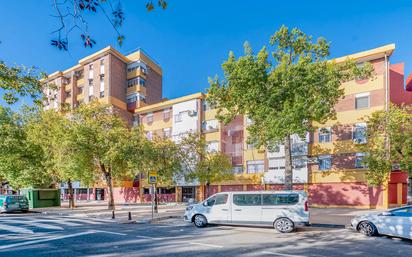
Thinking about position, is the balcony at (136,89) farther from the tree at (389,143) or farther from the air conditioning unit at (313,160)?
the tree at (389,143)

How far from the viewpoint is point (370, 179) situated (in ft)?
73.4

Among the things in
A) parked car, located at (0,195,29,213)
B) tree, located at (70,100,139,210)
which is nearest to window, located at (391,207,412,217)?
tree, located at (70,100,139,210)

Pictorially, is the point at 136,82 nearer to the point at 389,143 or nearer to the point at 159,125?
the point at 159,125

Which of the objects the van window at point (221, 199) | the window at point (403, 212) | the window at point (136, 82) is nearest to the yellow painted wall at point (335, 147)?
the window at point (403, 212)

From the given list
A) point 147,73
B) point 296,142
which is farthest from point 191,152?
point 147,73

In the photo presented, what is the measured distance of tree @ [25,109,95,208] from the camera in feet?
81.1

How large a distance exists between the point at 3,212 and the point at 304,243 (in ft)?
79.5

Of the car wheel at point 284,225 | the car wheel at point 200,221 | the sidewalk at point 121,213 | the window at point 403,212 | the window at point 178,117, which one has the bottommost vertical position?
the sidewalk at point 121,213

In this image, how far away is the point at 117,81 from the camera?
1875 inches

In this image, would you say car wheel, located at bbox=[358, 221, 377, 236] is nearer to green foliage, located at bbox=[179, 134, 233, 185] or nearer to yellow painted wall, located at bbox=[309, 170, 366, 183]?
green foliage, located at bbox=[179, 134, 233, 185]

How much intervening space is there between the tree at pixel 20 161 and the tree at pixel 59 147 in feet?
2.89

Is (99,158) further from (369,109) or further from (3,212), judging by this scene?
(369,109)

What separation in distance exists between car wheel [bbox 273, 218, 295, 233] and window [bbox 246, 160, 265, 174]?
769 inches

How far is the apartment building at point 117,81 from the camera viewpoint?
46.8m
